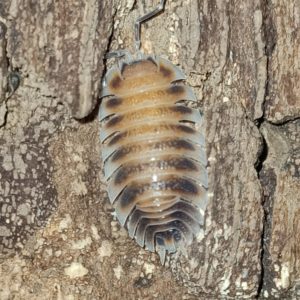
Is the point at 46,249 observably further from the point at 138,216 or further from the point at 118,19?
the point at 118,19

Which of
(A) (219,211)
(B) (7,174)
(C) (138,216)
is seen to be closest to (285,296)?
(A) (219,211)

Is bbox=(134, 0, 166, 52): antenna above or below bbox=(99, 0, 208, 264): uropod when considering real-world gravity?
above

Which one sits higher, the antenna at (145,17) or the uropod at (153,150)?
the antenna at (145,17)

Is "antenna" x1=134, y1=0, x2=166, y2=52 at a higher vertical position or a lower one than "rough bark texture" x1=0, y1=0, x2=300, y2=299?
higher

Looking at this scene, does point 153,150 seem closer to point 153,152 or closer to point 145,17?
point 153,152

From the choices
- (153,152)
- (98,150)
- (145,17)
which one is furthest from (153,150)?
(145,17)
